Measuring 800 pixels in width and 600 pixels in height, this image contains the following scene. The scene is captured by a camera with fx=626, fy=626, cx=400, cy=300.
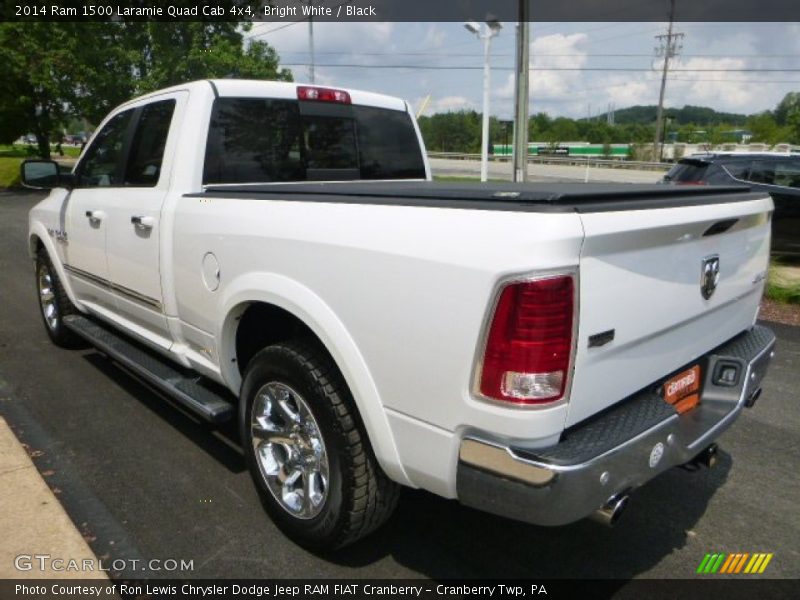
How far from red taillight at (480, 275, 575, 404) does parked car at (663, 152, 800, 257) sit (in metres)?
8.63

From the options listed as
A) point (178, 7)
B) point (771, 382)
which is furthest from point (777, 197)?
point (178, 7)

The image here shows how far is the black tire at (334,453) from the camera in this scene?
7.70 ft

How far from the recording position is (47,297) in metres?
5.46

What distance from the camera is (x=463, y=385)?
1.91 metres

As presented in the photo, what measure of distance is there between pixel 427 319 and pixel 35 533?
2119 millimetres

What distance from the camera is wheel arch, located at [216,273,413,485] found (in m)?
2.21

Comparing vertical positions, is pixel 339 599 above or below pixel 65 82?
below

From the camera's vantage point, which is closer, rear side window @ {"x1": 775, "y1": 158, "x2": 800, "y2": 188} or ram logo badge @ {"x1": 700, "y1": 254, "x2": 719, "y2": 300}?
ram logo badge @ {"x1": 700, "y1": 254, "x2": 719, "y2": 300}

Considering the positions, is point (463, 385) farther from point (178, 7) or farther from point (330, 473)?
point (178, 7)

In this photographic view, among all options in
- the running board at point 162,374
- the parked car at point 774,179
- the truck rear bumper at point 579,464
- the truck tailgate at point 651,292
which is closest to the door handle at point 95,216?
the running board at point 162,374

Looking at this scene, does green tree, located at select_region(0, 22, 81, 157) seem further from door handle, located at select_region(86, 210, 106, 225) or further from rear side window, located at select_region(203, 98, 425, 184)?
rear side window, located at select_region(203, 98, 425, 184)

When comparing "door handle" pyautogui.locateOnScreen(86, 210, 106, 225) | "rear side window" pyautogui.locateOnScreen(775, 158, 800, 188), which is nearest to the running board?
"door handle" pyautogui.locateOnScreen(86, 210, 106, 225)

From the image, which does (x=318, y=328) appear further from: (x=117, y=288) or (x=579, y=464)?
(x=117, y=288)

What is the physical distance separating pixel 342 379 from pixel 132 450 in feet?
6.12
